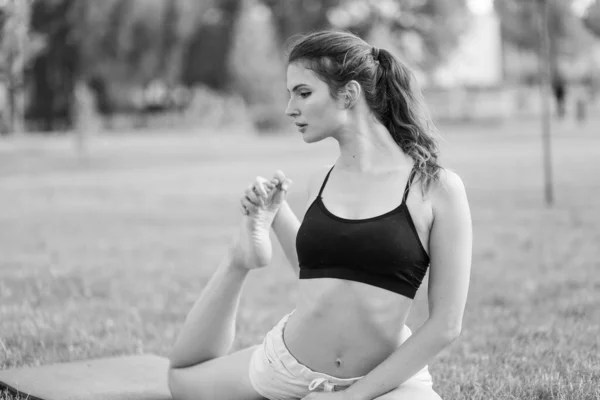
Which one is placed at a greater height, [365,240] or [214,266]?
[365,240]

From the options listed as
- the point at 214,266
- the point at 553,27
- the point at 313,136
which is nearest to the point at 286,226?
the point at 313,136

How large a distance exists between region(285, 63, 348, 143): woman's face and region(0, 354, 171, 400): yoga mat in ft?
4.44

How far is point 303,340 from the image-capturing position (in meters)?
2.81

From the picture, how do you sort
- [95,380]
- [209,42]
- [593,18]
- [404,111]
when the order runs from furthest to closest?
[593,18], [209,42], [95,380], [404,111]

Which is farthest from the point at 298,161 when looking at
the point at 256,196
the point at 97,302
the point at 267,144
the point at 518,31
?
the point at 518,31

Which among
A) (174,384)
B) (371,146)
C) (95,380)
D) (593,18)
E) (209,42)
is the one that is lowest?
(95,380)

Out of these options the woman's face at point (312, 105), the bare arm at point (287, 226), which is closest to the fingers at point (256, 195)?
the bare arm at point (287, 226)

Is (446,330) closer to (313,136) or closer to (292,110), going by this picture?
(313,136)

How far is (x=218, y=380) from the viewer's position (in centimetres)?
312

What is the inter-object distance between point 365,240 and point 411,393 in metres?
0.48

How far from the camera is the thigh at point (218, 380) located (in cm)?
304

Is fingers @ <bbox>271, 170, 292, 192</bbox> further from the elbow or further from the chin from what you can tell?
the elbow

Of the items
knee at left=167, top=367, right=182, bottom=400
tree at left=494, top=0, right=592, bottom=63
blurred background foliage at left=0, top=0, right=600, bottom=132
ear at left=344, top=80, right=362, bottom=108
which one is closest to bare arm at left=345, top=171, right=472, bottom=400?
ear at left=344, top=80, right=362, bottom=108

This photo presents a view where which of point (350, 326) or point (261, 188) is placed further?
point (261, 188)
